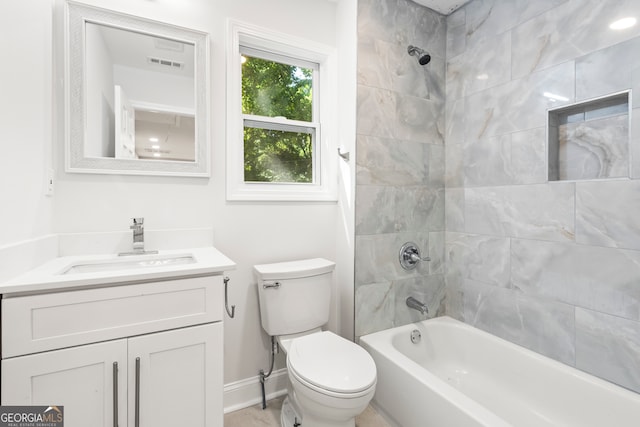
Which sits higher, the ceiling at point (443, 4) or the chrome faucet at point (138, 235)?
the ceiling at point (443, 4)

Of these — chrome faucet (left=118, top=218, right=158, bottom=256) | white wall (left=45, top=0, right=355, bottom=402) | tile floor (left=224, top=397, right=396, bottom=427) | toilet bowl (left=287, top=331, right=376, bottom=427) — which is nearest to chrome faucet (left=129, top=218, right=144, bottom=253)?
chrome faucet (left=118, top=218, right=158, bottom=256)

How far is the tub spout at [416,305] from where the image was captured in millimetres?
1908

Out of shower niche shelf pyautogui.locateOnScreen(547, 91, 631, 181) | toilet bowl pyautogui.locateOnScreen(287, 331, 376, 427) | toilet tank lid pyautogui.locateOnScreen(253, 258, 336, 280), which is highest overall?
shower niche shelf pyautogui.locateOnScreen(547, 91, 631, 181)

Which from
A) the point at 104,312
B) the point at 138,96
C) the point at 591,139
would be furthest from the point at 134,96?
the point at 591,139

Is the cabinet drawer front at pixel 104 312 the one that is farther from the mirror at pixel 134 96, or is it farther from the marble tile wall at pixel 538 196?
the marble tile wall at pixel 538 196

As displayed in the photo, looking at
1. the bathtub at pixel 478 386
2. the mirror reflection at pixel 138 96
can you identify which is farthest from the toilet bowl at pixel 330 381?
the mirror reflection at pixel 138 96

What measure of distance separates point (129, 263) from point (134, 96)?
0.85 meters

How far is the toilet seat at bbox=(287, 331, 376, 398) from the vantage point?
1.20m

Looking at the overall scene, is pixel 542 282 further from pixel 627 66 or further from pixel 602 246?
pixel 627 66

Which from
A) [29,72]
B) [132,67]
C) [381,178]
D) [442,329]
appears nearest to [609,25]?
[381,178]

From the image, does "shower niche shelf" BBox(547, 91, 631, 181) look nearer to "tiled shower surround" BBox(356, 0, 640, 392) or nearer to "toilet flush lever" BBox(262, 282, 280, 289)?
"tiled shower surround" BBox(356, 0, 640, 392)

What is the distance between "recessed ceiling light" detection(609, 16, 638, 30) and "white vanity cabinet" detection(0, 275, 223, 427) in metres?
2.08

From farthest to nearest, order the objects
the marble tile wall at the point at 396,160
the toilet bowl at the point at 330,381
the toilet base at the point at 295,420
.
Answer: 1. the marble tile wall at the point at 396,160
2. the toilet base at the point at 295,420
3. the toilet bowl at the point at 330,381

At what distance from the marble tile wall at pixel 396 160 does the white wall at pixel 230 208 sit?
115 mm
